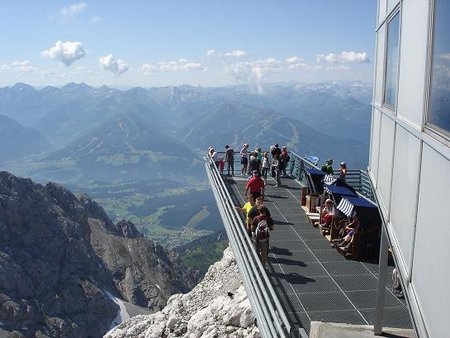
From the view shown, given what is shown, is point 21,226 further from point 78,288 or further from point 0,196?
point 78,288

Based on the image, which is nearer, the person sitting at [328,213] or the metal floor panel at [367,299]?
the metal floor panel at [367,299]

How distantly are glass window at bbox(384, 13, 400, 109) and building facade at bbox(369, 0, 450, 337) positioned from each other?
→ 0.6 inches

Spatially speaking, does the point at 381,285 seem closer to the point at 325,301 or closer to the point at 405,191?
the point at 325,301

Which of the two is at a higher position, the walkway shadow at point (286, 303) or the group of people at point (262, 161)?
the group of people at point (262, 161)

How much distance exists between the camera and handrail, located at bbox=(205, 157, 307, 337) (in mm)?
8007

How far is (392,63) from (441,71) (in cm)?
350

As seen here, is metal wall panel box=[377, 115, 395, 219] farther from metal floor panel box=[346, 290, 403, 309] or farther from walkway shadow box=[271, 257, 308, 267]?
walkway shadow box=[271, 257, 308, 267]

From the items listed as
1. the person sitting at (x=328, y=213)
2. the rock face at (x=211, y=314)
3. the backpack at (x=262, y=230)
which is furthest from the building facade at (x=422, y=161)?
the person sitting at (x=328, y=213)

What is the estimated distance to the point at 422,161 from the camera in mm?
4211

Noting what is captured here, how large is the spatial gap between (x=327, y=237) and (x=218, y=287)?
4.88 meters

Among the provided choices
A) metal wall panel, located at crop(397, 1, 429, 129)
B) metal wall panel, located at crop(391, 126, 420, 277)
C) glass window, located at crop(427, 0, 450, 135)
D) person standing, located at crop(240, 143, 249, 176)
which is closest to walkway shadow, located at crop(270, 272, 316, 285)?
metal wall panel, located at crop(391, 126, 420, 277)

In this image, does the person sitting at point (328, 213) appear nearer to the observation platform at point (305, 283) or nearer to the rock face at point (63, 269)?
the observation platform at point (305, 283)

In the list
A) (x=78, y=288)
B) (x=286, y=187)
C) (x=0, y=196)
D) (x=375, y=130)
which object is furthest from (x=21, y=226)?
(x=375, y=130)

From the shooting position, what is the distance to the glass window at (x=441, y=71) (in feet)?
11.1
